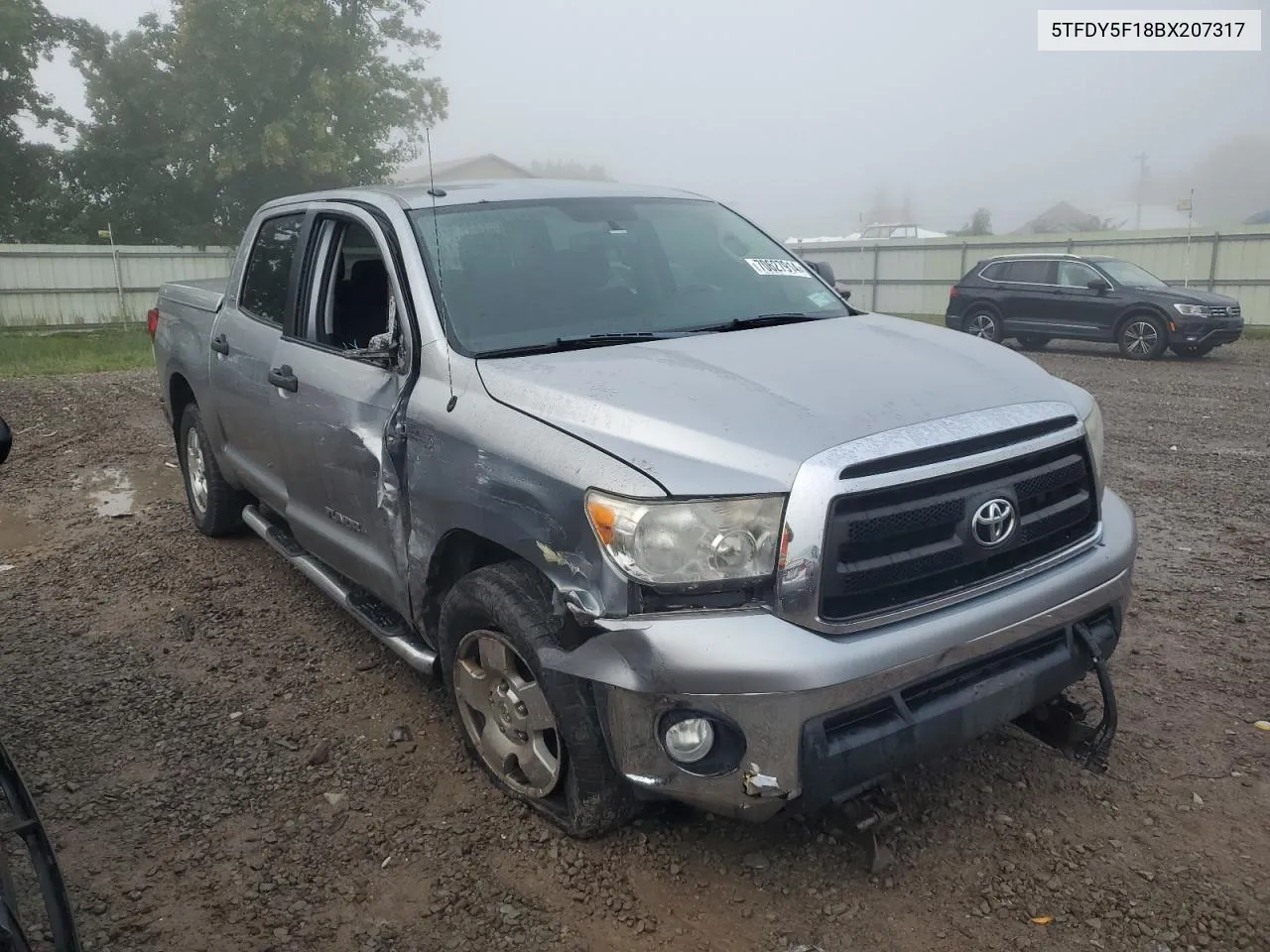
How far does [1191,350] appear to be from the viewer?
566 inches

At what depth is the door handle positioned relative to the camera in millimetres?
3895

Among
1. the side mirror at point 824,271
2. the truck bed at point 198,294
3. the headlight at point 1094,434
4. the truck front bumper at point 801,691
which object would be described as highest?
the side mirror at point 824,271

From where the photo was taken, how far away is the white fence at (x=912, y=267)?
63.7ft

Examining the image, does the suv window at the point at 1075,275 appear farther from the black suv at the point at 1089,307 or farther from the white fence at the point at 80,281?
the white fence at the point at 80,281

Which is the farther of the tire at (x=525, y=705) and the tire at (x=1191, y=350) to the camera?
the tire at (x=1191, y=350)

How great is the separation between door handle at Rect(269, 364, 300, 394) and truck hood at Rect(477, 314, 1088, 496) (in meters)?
1.21

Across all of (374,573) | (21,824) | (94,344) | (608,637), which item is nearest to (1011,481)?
(608,637)

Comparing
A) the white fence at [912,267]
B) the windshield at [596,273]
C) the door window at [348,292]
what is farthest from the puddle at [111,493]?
the white fence at [912,267]

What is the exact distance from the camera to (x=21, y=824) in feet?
7.18

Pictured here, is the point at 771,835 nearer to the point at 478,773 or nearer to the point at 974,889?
the point at 974,889

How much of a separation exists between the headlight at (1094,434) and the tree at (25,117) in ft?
90.1

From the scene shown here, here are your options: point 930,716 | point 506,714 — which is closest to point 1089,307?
point 930,716

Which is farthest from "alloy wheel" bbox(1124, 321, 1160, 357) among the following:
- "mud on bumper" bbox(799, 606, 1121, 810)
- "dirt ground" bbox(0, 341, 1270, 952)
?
"mud on bumper" bbox(799, 606, 1121, 810)

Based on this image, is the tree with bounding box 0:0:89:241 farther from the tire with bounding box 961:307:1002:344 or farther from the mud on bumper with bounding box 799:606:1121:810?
the mud on bumper with bounding box 799:606:1121:810
